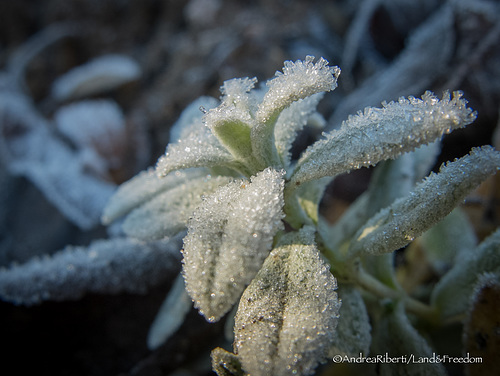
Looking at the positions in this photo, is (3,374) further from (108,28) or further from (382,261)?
(108,28)

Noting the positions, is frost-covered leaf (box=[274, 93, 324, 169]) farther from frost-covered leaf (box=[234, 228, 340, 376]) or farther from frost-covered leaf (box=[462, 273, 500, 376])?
frost-covered leaf (box=[462, 273, 500, 376])

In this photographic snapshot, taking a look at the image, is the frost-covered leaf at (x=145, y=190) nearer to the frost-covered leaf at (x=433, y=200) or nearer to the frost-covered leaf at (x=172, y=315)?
the frost-covered leaf at (x=172, y=315)

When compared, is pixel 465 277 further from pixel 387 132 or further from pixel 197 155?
pixel 197 155

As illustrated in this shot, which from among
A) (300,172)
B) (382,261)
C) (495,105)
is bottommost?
(382,261)

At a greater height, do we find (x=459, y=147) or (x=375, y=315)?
(x=459, y=147)

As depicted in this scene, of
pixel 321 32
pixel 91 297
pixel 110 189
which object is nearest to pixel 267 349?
pixel 91 297

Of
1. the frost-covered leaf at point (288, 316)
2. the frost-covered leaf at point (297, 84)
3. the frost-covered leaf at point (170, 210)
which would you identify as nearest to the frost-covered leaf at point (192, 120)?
the frost-covered leaf at point (170, 210)
